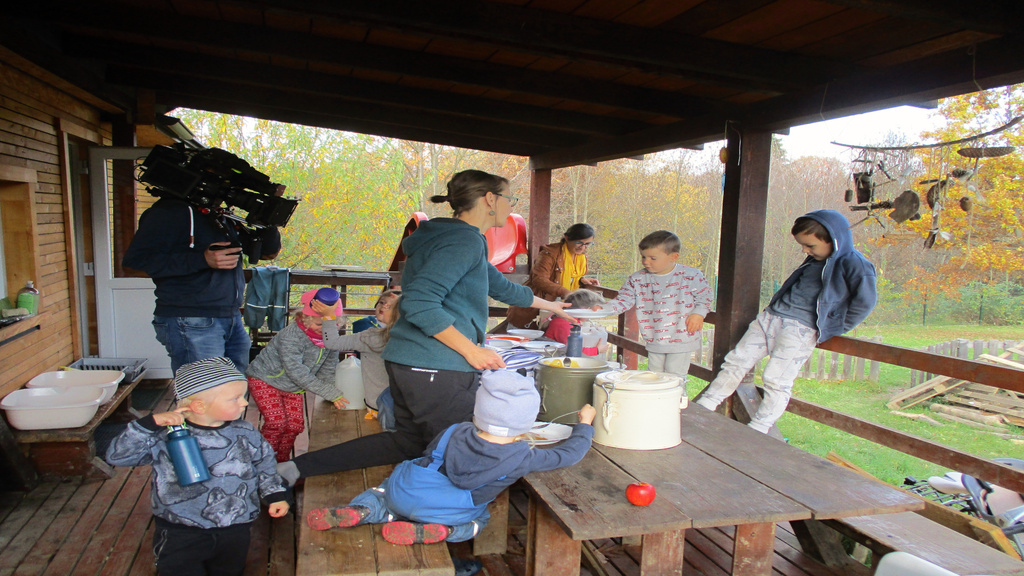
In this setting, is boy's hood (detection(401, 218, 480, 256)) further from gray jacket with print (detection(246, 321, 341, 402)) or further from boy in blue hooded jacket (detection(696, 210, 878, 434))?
boy in blue hooded jacket (detection(696, 210, 878, 434))

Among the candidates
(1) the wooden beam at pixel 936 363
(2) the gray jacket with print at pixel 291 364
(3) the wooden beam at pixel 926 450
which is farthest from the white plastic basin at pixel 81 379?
(1) the wooden beam at pixel 936 363

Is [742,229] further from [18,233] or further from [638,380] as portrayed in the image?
[18,233]

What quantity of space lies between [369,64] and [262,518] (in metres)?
2.49

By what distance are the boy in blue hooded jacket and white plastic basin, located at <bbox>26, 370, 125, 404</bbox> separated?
11.7 feet

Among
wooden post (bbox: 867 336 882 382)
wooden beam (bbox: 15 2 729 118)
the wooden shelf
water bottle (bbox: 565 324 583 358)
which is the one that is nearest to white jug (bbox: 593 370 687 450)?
water bottle (bbox: 565 324 583 358)

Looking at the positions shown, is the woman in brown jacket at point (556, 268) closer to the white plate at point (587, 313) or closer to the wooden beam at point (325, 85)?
the wooden beam at point (325, 85)

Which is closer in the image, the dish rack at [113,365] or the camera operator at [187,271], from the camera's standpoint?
the camera operator at [187,271]

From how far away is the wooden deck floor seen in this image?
8.50ft

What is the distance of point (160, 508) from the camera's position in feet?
6.88

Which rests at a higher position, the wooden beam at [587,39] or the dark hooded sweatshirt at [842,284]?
the wooden beam at [587,39]

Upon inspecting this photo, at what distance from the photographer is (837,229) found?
11.4ft

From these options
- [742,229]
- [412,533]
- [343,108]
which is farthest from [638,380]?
[343,108]

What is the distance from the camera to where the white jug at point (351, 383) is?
3.30m

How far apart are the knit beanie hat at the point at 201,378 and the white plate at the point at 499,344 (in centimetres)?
147
